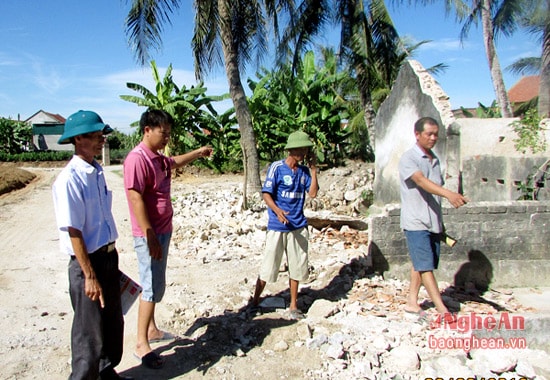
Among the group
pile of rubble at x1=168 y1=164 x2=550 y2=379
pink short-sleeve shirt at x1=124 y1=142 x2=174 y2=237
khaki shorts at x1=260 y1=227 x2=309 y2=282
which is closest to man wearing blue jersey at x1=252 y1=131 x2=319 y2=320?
khaki shorts at x1=260 y1=227 x2=309 y2=282

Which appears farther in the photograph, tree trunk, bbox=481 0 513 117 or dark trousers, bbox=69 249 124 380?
tree trunk, bbox=481 0 513 117

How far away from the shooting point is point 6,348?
3.49 metres

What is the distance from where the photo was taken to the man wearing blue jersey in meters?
4.01

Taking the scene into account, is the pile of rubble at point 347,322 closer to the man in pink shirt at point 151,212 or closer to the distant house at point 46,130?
the man in pink shirt at point 151,212

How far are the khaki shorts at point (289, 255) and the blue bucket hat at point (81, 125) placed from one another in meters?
1.86

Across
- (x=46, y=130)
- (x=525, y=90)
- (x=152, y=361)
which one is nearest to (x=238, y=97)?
(x=152, y=361)

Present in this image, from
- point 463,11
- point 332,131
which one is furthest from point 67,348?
point 332,131

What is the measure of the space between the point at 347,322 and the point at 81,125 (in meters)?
2.62

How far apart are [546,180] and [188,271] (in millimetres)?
5076

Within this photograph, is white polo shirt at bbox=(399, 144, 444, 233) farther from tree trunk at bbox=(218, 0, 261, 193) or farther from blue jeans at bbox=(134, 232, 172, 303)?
tree trunk at bbox=(218, 0, 261, 193)

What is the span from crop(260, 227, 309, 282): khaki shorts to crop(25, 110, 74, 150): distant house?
127 feet

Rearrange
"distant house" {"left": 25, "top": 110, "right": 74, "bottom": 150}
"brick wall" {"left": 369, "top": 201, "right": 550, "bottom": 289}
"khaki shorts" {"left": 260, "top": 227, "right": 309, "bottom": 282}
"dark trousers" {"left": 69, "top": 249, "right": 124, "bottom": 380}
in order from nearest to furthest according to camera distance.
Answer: "dark trousers" {"left": 69, "top": 249, "right": 124, "bottom": 380} < "khaki shorts" {"left": 260, "top": 227, "right": 309, "bottom": 282} < "brick wall" {"left": 369, "top": 201, "right": 550, "bottom": 289} < "distant house" {"left": 25, "top": 110, "right": 74, "bottom": 150}

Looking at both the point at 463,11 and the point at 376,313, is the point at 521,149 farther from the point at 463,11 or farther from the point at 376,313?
the point at 463,11

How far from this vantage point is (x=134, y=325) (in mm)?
3961
